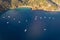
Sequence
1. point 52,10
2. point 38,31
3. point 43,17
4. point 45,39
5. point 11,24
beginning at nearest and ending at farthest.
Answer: point 45,39 < point 38,31 < point 11,24 < point 43,17 < point 52,10

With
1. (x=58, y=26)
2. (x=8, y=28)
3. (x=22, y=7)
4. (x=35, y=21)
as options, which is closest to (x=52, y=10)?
(x=22, y=7)

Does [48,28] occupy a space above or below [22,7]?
above

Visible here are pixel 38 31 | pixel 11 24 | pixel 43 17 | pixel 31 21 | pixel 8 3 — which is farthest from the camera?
pixel 8 3

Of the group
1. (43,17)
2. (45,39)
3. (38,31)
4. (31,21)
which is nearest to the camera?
(45,39)

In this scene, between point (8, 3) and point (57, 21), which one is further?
point (8, 3)

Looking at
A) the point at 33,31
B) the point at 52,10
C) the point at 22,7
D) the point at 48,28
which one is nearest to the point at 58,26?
the point at 48,28

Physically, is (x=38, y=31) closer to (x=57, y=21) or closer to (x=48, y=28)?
(x=48, y=28)

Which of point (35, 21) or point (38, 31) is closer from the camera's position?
point (38, 31)

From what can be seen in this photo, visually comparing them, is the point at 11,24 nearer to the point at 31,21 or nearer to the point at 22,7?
the point at 31,21

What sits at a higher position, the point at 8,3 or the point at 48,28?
Answer: the point at 48,28
